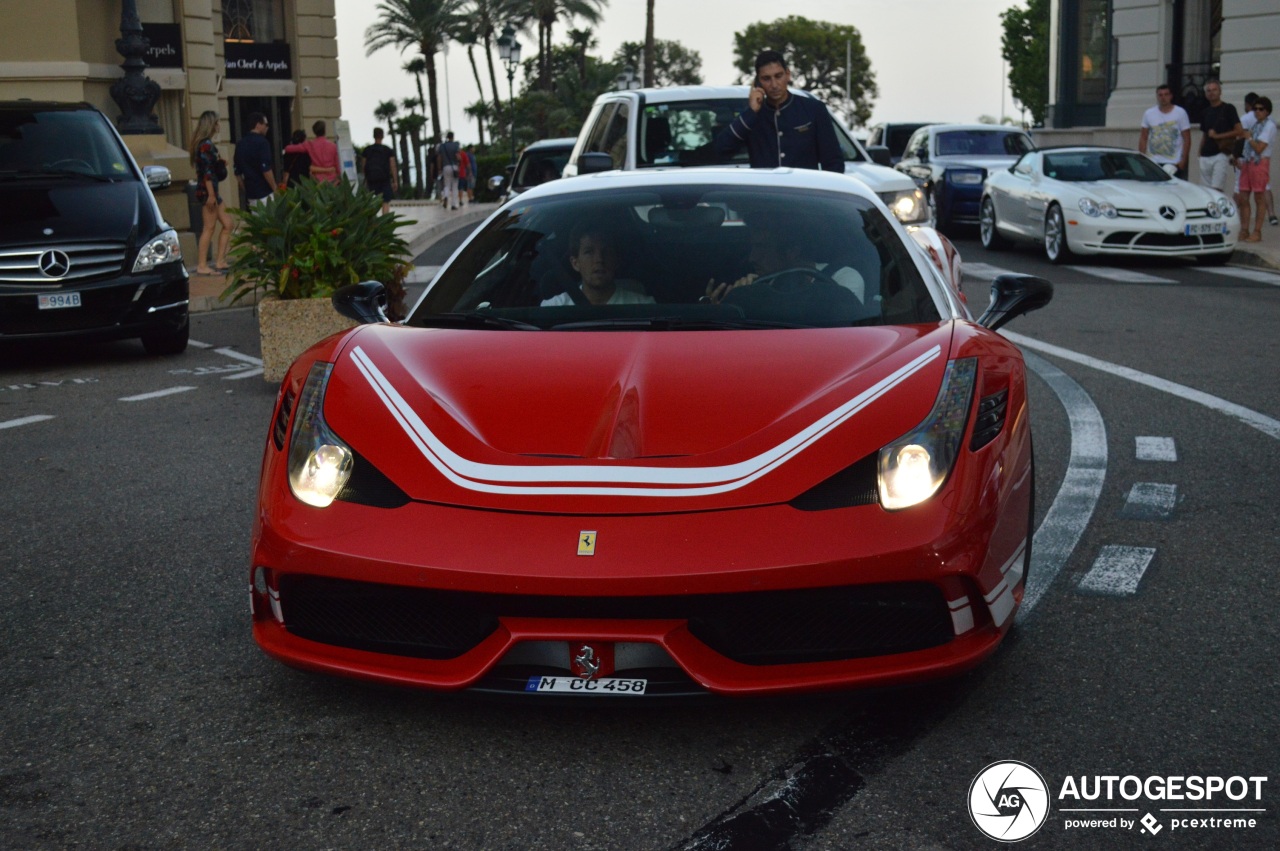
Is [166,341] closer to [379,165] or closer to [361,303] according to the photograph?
[361,303]

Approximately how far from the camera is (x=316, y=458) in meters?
3.75

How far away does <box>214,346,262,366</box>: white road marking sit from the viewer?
10.9 meters

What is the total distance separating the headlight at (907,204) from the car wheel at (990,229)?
7.55m

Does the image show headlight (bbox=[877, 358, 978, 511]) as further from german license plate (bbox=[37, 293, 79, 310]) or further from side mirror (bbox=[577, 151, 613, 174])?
german license plate (bbox=[37, 293, 79, 310])

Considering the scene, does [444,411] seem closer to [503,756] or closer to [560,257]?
[503,756]

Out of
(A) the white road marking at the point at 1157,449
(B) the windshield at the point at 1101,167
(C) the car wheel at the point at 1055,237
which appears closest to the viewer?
(A) the white road marking at the point at 1157,449

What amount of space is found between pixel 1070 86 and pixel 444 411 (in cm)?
3360

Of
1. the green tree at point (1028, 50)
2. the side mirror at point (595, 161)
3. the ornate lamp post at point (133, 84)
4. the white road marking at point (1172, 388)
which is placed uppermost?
the green tree at point (1028, 50)

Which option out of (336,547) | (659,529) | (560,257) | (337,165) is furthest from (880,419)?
(337,165)

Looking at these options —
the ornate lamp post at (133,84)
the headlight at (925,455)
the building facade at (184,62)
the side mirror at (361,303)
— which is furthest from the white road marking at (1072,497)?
the ornate lamp post at (133,84)

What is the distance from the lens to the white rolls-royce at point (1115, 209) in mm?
16531

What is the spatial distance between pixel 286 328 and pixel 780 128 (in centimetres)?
337

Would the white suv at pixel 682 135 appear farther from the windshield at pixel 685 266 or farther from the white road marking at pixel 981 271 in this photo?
the windshield at pixel 685 266

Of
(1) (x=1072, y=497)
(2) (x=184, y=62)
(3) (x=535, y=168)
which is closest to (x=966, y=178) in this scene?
(3) (x=535, y=168)
